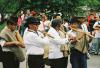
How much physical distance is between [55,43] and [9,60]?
1.01 metres

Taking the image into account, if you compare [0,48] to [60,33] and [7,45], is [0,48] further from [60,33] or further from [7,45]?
[60,33]

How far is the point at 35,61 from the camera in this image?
29.4 ft

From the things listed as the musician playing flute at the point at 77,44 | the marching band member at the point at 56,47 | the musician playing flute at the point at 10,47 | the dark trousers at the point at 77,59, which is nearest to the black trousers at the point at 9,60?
the musician playing flute at the point at 10,47

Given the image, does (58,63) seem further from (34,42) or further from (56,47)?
(34,42)

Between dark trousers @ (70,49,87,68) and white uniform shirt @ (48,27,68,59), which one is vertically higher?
white uniform shirt @ (48,27,68,59)

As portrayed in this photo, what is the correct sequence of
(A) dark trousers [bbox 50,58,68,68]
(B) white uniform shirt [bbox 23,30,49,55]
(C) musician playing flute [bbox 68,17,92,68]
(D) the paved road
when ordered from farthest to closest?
(D) the paved road, (C) musician playing flute [bbox 68,17,92,68], (A) dark trousers [bbox 50,58,68,68], (B) white uniform shirt [bbox 23,30,49,55]

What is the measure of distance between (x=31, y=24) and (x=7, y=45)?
2.12ft

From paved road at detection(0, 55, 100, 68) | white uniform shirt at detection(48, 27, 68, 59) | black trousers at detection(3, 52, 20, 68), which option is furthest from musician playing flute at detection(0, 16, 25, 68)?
paved road at detection(0, 55, 100, 68)

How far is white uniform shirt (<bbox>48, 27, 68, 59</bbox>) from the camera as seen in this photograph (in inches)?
353

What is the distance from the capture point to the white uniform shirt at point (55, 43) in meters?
8.97

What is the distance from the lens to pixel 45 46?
8875mm

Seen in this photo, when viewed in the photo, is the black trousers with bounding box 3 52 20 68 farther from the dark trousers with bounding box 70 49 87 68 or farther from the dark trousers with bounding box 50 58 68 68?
the dark trousers with bounding box 70 49 87 68

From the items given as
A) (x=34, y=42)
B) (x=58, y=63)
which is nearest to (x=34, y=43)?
(x=34, y=42)

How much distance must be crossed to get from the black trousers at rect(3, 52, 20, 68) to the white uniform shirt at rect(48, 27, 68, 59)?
76 cm
